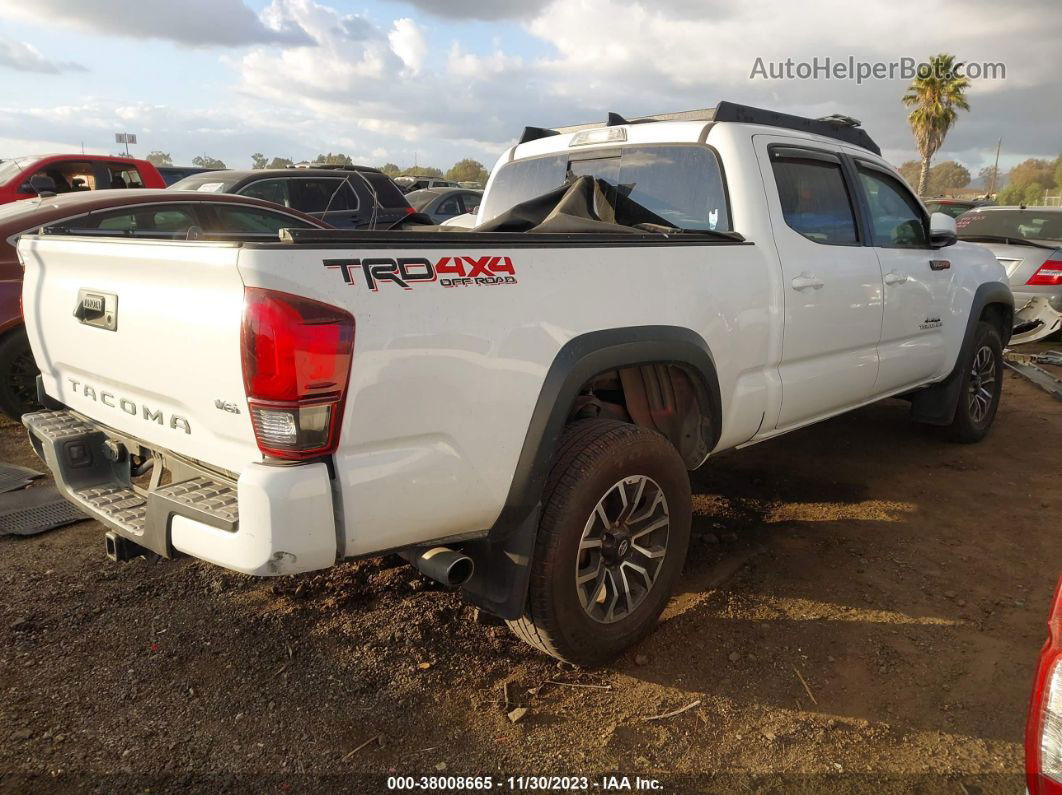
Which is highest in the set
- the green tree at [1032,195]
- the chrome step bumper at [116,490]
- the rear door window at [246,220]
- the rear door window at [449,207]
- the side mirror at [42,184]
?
the green tree at [1032,195]

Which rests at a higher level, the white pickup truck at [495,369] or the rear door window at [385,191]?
the rear door window at [385,191]

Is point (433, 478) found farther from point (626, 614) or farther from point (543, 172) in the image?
point (543, 172)

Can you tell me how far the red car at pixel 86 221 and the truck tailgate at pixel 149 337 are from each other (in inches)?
78.6

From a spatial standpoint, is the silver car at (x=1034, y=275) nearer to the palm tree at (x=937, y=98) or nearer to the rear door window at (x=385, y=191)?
the rear door window at (x=385, y=191)

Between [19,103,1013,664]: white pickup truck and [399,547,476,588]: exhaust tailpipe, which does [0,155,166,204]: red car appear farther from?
[399,547,476,588]: exhaust tailpipe

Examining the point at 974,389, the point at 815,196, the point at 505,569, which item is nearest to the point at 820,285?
the point at 815,196

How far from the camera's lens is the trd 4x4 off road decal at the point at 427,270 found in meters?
2.02

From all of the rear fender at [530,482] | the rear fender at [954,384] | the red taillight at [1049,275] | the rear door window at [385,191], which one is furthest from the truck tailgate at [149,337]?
the red taillight at [1049,275]

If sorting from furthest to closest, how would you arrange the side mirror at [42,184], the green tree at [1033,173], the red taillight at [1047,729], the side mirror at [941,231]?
the green tree at [1033,173]
the side mirror at [42,184]
the side mirror at [941,231]
the red taillight at [1047,729]

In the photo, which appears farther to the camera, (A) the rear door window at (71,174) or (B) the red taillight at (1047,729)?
(A) the rear door window at (71,174)

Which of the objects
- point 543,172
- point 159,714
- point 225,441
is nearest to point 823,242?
point 543,172

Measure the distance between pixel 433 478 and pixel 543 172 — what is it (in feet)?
8.60

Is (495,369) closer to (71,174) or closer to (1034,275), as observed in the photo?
(1034,275)

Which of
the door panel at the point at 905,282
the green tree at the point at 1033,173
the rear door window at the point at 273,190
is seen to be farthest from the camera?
the green tree at the point at 1033,173
